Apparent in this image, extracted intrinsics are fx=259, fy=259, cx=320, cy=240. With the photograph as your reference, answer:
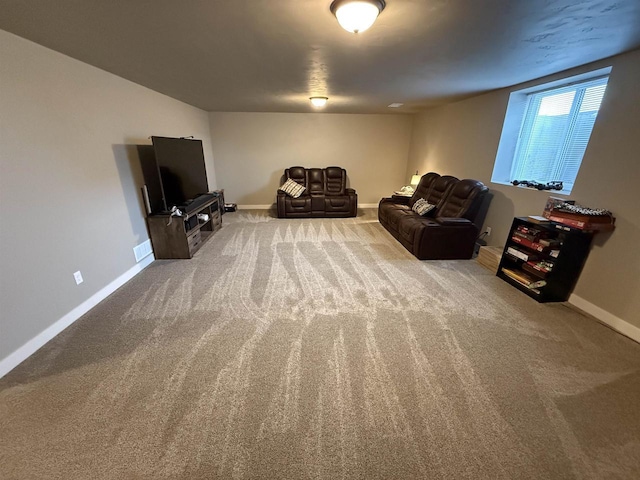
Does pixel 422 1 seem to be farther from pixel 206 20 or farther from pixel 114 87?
pixel 114 87

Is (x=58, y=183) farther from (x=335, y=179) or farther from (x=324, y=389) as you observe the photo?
(x=335, y=179)

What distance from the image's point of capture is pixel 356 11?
1.34 meters

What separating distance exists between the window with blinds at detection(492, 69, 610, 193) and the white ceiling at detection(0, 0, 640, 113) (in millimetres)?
424

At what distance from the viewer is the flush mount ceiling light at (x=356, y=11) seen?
1.33 m

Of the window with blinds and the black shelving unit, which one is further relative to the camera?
the window with blinds

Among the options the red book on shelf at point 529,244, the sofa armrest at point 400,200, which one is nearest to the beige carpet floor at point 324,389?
the red book on shelf at point 529,244

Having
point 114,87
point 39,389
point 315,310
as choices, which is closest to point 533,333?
point 315,310

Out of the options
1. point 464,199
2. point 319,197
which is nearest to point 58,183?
point 319,197

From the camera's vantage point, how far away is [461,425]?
144cm

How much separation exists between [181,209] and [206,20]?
2441mm

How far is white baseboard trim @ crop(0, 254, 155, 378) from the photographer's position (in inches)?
69.4

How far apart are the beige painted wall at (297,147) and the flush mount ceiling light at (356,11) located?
481 cm

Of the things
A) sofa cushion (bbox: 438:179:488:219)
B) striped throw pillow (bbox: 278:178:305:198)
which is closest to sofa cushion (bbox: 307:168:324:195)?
striped throw pillow (bbox: 278:178:305:198)

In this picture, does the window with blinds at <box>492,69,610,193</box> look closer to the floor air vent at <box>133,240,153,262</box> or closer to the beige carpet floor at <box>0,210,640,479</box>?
the beige carpet floor at <box>0,210,640,479</box>
